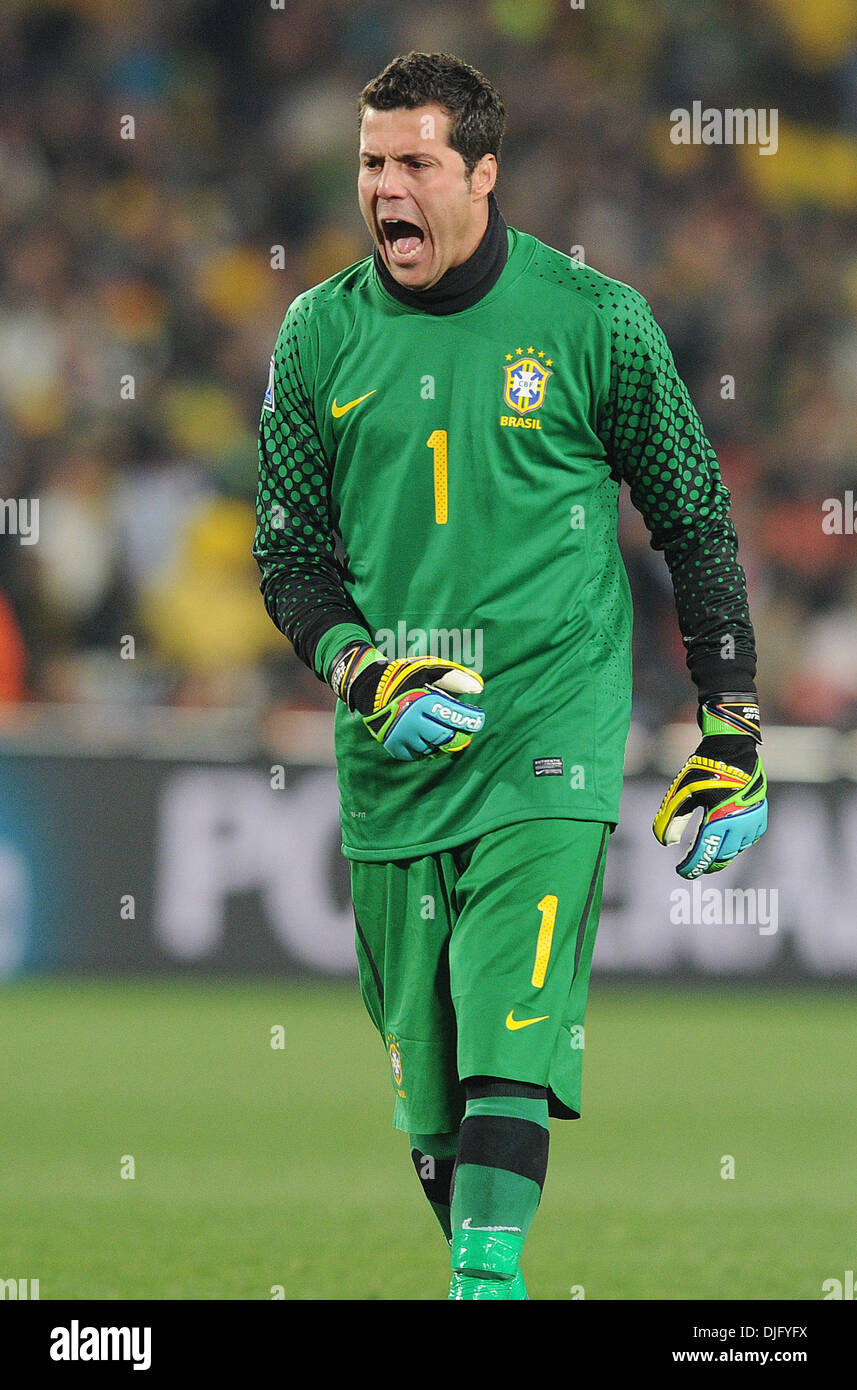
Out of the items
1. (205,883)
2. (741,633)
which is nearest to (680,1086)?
(205,883)

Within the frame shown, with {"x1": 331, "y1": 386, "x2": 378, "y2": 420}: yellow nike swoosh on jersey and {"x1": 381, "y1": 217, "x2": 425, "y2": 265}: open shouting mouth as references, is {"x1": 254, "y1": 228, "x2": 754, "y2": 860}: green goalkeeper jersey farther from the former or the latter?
{"x1": 381, "y1": 217, "x2": 425, "y2": 265}: open shouting mouth

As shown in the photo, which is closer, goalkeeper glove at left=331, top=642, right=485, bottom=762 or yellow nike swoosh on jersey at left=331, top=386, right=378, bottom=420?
goalkeeper glove at left=331, top=642, right=485, bottom=762

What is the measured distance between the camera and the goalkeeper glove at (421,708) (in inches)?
156

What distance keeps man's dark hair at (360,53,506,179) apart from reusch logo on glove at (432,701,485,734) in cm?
110

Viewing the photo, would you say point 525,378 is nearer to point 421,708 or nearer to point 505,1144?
point 421,708

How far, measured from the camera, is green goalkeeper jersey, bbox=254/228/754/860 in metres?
4.22

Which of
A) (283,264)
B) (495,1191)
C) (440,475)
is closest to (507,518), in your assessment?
(440,475)

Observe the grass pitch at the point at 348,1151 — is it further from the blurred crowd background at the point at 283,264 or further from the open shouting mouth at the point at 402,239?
the blurred crowd background at the point at 283,264

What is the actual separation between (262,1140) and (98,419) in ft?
21.5

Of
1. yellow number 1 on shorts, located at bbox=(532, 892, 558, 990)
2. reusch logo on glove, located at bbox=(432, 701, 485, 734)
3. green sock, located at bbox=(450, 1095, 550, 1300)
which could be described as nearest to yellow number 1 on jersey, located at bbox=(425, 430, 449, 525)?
reusch logo on glove, located at bbox=(432, 701, 485, 734)

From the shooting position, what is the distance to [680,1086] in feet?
27.9

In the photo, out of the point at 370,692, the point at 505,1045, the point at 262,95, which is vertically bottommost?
the point at 505,1045

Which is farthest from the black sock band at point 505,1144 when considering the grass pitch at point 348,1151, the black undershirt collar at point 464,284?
the black undershirt collar at point 464,284

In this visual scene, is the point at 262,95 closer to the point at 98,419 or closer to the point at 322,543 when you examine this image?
the point at 98,419
